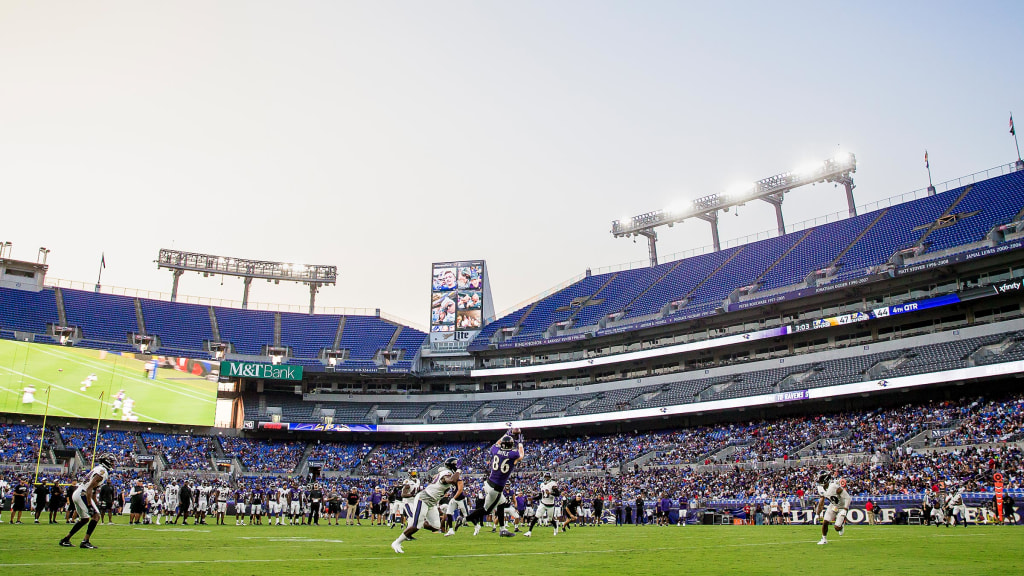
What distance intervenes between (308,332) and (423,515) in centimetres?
6597

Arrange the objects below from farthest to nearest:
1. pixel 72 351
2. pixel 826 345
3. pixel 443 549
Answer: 1. pixel 72 351
2. pixel 826 345
3. pixel 443 549

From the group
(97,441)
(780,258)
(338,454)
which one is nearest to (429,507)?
(97,441)

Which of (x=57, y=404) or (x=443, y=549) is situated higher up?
(x=57, y=404)

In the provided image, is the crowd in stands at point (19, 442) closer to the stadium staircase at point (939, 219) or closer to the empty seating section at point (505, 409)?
the empty seating section at point (505, 409)

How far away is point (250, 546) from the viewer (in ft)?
53.0

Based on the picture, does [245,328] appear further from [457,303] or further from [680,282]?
[680,282]

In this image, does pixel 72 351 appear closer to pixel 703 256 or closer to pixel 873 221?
pixel 703 256

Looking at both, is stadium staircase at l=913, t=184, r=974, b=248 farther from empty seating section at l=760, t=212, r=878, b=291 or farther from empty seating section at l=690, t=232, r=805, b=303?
empty seating section at l=690, t=232, r=805, b=303

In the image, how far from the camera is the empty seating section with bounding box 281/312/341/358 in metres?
74.1

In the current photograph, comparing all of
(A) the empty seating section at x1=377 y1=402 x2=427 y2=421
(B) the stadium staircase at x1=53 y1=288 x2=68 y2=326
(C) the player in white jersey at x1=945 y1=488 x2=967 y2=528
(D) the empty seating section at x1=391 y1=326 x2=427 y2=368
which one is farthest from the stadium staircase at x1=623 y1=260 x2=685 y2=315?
(B) the stadium staircase at x1=53 y1=288 x2=68 y2=326

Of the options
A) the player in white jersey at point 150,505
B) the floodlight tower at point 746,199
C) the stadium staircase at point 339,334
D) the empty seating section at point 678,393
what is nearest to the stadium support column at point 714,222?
the floodlight tower at point 746,199

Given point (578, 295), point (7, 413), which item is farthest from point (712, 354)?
point (7, 413)

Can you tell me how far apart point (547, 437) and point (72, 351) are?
129ft

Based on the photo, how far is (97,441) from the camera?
57.5 metres
